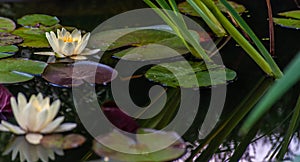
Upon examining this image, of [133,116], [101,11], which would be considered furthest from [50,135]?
[101,11]

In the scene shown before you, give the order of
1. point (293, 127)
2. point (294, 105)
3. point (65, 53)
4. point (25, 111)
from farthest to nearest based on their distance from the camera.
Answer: point (65, 53) → point (294, 105) → point (293, 127) → point (25, 111)

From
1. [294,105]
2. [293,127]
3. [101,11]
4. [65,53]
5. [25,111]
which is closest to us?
[25,111]

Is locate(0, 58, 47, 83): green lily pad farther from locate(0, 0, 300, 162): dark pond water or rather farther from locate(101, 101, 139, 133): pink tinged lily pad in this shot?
locate(101, 101, 139, 133): pink tinged lily pad

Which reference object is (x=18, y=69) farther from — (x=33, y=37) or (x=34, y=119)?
(x=34, y=119)

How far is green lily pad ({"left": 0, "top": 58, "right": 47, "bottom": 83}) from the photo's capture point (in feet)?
3.54

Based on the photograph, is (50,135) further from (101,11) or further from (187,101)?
(101,11)

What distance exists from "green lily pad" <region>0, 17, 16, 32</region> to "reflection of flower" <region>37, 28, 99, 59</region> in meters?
0.25

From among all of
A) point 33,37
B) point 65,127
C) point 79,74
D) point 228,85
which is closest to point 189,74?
point 228,85

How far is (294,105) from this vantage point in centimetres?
104

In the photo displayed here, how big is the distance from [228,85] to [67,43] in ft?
1.28

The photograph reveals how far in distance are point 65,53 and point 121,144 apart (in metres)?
0.43

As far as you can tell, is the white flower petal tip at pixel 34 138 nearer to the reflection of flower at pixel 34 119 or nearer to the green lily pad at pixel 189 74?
the reflection of flower at pixel 34 119

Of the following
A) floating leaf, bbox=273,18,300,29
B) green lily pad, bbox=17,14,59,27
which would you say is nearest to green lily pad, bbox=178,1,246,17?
floating leaf, bbox=273,18,300,29

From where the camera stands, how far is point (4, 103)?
94 cm
